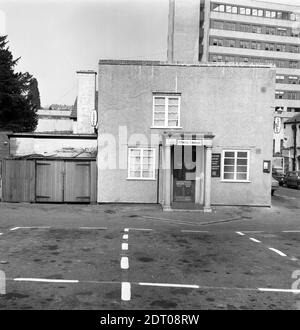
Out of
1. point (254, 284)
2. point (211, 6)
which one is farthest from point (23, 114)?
point (211, 6)

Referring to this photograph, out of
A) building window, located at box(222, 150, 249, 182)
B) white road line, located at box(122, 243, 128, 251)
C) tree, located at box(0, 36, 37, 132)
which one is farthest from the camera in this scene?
tree, located at box(0, 36, 37, 132)

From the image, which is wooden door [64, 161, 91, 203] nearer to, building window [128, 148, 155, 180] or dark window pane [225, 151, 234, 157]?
building window [128, 148, 155, 180]

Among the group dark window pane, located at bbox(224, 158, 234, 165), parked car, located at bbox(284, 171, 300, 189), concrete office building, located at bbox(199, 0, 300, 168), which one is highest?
concrete office building, located at bbox(199, 0, 300, 168)

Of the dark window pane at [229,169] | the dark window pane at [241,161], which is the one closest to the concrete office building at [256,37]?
the dark window pane at [241,161]

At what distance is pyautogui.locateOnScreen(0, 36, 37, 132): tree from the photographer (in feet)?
124

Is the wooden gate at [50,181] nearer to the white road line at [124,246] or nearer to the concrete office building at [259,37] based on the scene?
the white road line at [124,246]

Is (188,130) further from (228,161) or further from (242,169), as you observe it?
(242,169)

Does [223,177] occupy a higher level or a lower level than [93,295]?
higher

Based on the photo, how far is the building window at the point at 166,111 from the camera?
19516mm

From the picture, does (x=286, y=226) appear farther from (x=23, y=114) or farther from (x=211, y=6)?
(x=211, y=6)

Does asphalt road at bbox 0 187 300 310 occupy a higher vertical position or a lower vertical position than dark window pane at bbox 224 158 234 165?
lower

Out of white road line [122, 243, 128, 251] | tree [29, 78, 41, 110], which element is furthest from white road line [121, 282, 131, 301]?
tree [29, 78, 41, 110]

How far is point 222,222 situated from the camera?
52.0ft
